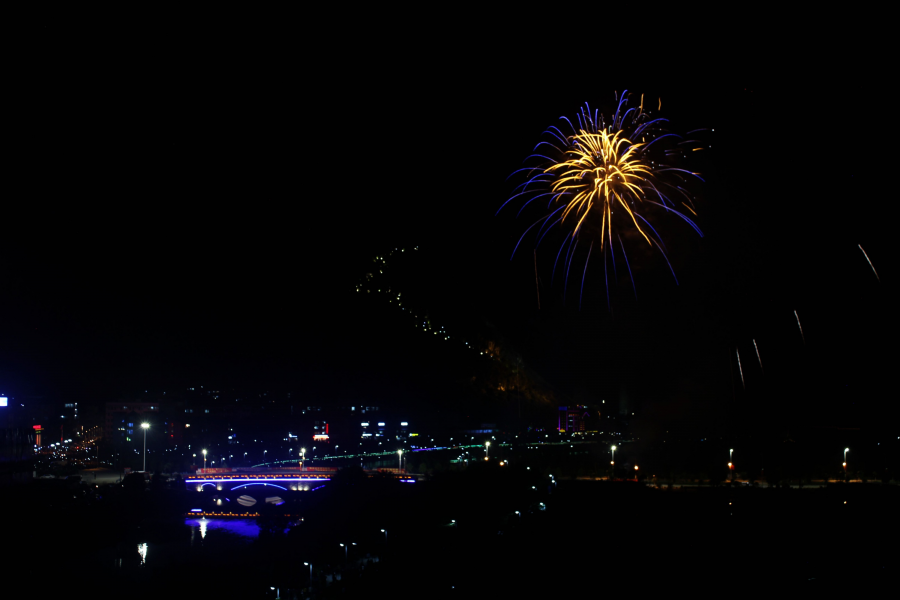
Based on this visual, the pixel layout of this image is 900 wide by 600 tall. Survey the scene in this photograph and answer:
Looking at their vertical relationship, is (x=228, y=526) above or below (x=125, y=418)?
below

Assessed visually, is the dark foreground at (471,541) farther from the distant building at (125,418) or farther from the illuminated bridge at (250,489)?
the distant building at (125,418)

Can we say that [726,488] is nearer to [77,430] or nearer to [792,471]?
[792,471]

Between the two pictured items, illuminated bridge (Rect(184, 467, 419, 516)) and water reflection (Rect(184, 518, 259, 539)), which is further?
illuminated bridge (Rect(184, 467, 419, 516))

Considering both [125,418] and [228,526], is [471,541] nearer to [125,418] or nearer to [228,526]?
[228,526]

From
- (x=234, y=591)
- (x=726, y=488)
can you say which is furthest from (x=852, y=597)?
(x=234, y=591)

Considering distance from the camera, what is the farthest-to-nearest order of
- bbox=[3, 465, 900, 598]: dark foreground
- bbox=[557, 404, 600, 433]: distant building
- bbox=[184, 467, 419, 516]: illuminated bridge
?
bbox=[557, 404, 600, 433]: distant building < bbox=[184, 467, 419, 516]: illuminated bridge < bbox=[3, 465, 900, 598]: dark foreground

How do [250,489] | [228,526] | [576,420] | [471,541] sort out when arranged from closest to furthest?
[471,541] → [228,526] → [250,489] → [576,420]

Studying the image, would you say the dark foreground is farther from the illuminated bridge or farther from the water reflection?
the illuminated bridge

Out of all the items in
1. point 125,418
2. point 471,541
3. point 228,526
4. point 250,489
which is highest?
point 125,418

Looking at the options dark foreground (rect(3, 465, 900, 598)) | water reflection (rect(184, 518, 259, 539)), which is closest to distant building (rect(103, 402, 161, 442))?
dark foreground (rect(3, 465, 900, 598))

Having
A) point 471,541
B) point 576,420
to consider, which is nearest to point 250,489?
point 471,541
